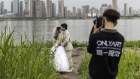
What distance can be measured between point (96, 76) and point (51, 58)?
2980 millimetres

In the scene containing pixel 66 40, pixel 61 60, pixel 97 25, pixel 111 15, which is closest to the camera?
pixel 111 15

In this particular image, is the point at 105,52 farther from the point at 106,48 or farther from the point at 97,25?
the point at 97,25

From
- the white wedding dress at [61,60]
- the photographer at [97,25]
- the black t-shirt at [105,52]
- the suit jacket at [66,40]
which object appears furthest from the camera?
the suit jacket at [66,40]

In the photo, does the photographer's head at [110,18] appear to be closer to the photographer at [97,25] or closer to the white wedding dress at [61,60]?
the photographer at [97,25]

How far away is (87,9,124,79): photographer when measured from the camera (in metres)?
2.60

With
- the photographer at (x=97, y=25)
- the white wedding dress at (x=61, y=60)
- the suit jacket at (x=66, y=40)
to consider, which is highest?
the photographer at (x=97, y=25)

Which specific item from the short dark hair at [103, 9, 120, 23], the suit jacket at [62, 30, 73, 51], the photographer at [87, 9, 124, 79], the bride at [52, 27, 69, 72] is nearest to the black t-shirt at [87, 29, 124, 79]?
the photographer at [87, 9, 124, 79]

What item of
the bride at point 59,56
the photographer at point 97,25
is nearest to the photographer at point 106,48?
the photographer at point 97,25

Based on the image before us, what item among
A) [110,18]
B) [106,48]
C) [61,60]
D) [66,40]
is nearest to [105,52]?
[106,48]

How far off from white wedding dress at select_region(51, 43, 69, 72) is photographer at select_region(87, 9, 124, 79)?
11.9 feet

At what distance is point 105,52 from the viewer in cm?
261

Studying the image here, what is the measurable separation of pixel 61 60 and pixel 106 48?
3.81 meters

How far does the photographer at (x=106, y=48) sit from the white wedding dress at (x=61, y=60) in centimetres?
362

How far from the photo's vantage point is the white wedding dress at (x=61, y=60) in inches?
248
